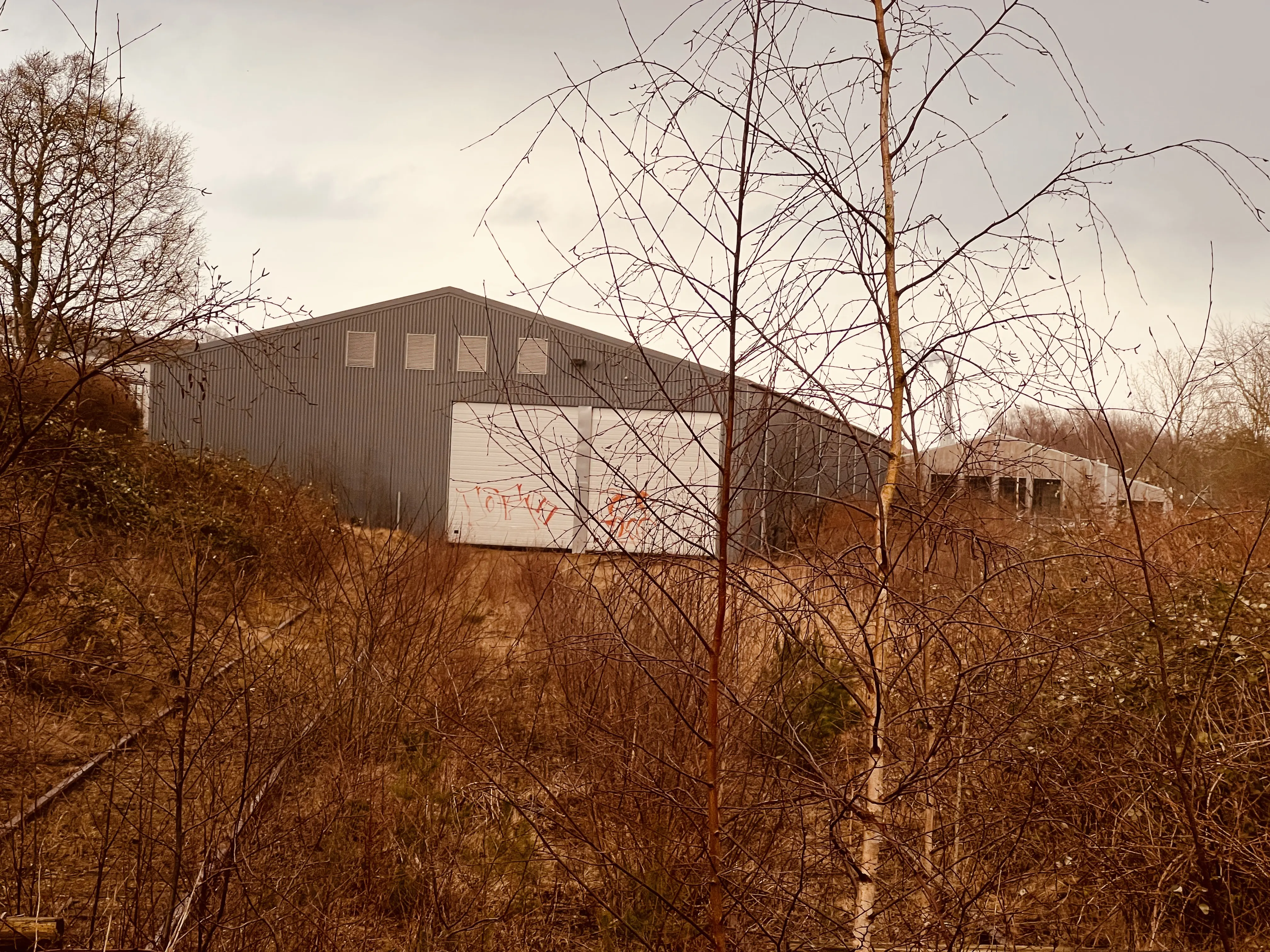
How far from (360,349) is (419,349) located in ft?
5.26

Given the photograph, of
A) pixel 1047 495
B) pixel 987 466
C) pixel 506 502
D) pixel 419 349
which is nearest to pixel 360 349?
pixel 419 349

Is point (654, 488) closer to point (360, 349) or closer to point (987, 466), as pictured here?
point (987, 466)

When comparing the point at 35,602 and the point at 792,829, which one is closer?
the point at 792,829

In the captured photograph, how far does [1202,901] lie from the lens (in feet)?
16.3

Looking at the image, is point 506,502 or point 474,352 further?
point 474,352

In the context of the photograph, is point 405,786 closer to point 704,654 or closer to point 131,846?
point 131,846

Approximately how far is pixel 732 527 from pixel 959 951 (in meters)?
1.45

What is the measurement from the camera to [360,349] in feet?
91.8

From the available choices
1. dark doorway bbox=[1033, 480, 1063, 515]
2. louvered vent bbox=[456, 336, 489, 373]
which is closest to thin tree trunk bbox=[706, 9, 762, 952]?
dark doorway bbox=[1033, 480, 1063, 515]

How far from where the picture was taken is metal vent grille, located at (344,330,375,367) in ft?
91.6

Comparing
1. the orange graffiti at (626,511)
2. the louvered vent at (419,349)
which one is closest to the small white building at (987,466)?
the orange graffiti at (626,511)

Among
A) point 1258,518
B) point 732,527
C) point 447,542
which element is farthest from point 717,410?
point 447,542

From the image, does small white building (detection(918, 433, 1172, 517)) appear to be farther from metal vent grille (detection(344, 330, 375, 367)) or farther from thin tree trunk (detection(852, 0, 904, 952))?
metal vent grille (detection(344, 330, 375, 367))

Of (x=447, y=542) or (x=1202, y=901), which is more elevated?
(x=447, y=542)
